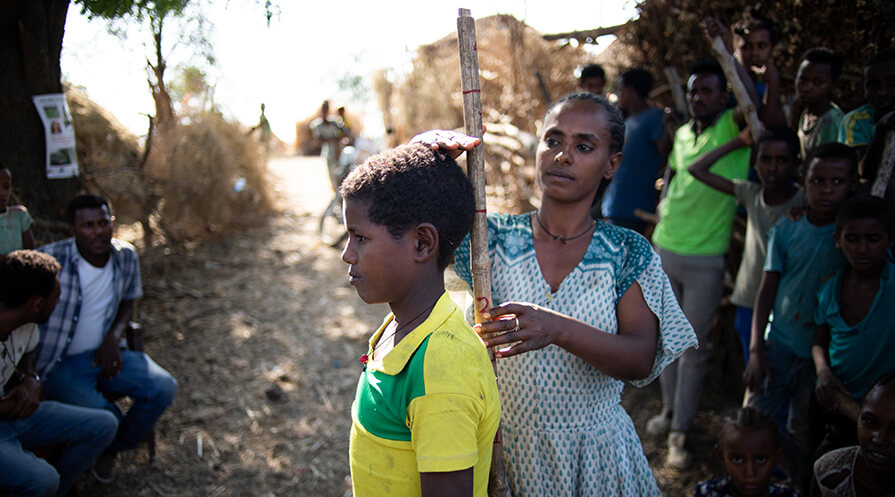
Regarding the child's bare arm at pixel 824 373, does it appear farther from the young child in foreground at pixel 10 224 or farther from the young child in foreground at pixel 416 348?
the young child in foreground at pixel 10 224

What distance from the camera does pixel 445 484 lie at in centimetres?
121

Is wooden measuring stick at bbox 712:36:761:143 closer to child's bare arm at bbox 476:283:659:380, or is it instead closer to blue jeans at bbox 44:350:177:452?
child's bare arm at bbox 476:283:659:380

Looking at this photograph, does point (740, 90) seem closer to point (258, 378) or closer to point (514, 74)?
point (514, 74)

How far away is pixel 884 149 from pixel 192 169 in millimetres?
6988

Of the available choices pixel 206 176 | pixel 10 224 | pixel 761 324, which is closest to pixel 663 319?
pixel 761 324

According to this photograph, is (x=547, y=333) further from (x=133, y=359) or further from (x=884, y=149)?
(x=133, y=359)

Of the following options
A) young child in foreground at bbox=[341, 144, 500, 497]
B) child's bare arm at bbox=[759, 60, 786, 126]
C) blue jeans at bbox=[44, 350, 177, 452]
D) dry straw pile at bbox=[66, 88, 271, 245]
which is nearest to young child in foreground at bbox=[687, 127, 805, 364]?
child's bare arm at bbox=[759, 60, 786, 126]

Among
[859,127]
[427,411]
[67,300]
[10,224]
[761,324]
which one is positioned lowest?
[761,324]

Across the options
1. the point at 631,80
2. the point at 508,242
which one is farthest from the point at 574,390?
the point at 631,80

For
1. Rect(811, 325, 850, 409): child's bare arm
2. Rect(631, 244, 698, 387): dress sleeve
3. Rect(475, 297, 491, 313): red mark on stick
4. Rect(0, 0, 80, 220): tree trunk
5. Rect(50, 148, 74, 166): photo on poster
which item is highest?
Rect(0, 0, 80, 220): tree trunk

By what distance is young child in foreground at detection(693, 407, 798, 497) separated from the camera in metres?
2.37

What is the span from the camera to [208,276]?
651cm

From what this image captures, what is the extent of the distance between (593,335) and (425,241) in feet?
1.74

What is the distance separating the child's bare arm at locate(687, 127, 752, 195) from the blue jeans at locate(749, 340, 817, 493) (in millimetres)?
964
